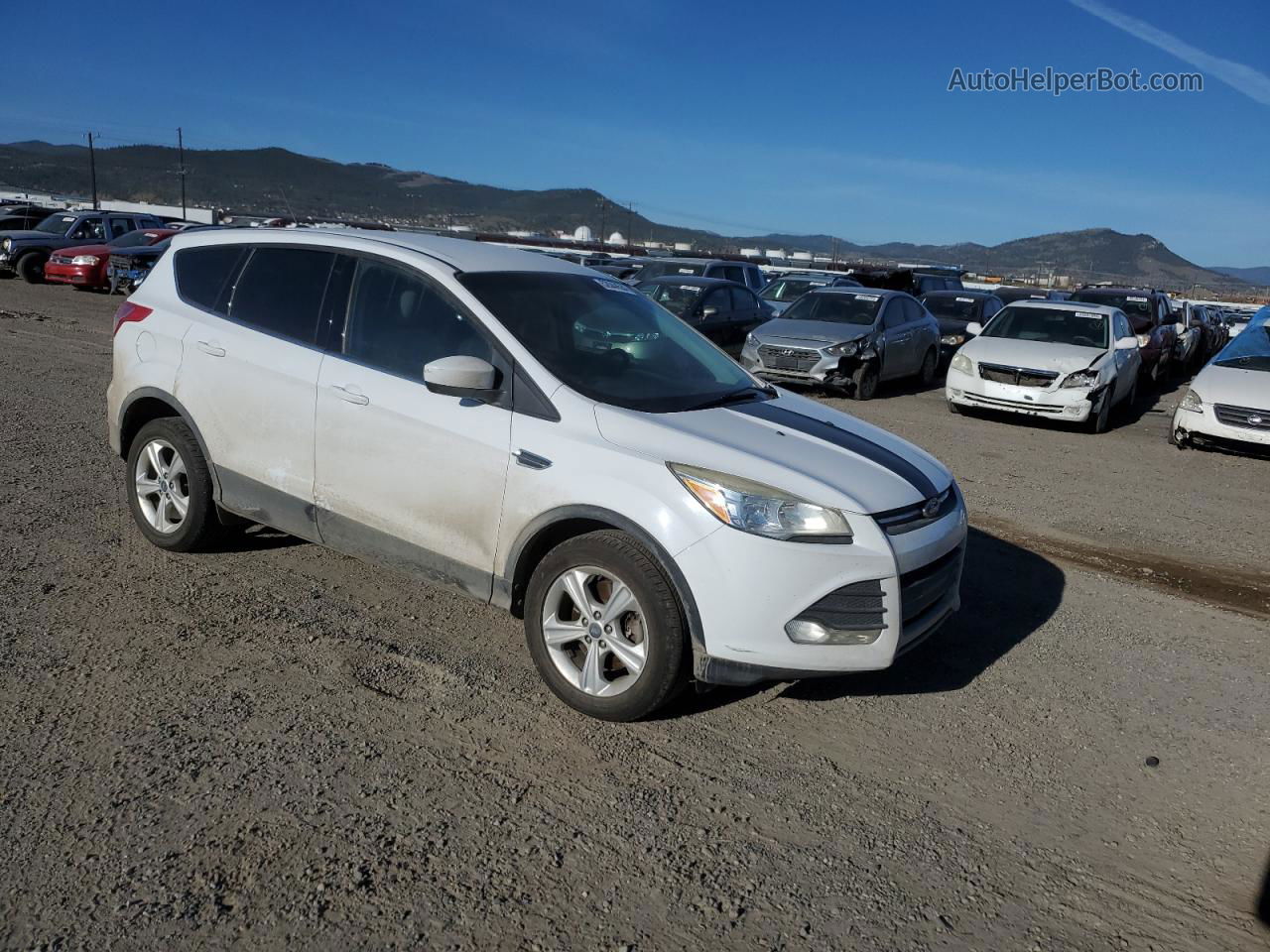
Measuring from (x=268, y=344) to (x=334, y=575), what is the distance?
128cm

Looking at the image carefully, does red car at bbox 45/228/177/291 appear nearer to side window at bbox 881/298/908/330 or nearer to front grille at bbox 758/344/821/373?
front grille at bbox 758/344/821/373

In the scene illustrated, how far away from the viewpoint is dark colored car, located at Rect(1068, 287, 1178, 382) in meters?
17.7

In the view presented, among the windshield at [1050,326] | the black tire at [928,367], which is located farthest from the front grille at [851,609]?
the black tire at [928,367]

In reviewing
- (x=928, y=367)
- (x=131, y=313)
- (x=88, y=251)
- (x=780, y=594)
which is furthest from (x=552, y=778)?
(x=88, y=251)

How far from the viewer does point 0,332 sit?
1458cm

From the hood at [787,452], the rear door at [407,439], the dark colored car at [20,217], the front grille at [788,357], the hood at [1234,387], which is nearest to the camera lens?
the hood at [787,452]

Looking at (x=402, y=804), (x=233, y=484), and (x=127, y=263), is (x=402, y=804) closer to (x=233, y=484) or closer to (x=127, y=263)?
(x=233, y=484)

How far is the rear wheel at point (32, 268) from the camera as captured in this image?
24219 mm

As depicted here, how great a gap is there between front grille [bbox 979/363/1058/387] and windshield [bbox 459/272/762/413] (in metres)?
8.70

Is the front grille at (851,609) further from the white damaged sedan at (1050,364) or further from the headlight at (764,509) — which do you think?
the white damaged sedan at (1050,364)

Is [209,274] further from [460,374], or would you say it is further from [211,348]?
[460,374]

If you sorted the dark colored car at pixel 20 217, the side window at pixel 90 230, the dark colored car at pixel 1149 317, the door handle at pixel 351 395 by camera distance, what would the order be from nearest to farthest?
the door handle at pixel 351 395
the dark colored car at pixel 1149 317
the side window at pixel 90 230
the dark colored car at pixel 20 217

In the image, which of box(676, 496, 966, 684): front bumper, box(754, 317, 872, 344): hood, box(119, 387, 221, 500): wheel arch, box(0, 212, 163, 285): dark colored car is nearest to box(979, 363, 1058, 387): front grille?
box(754, 317, 872, 344): hood

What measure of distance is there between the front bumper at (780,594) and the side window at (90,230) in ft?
88.6
